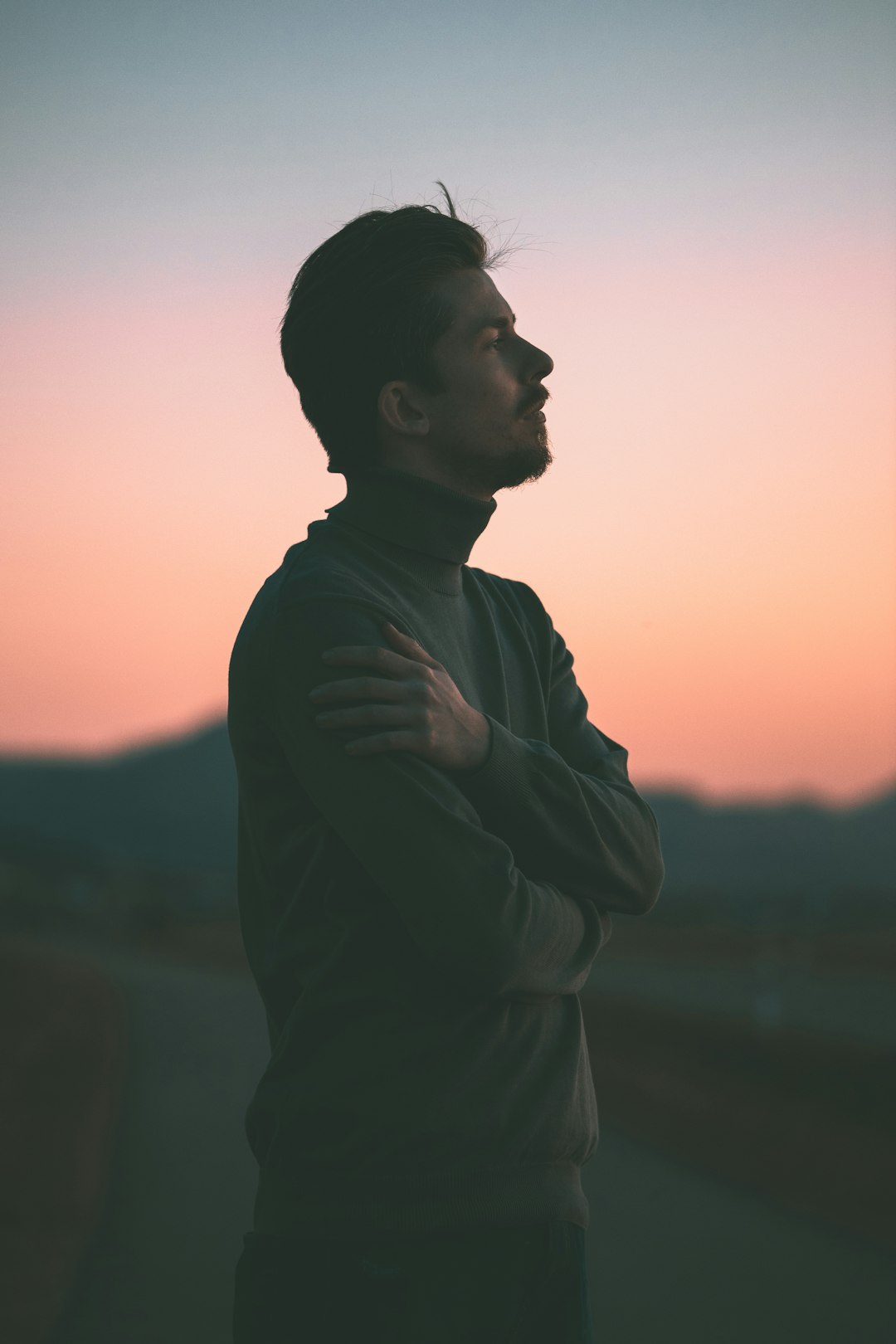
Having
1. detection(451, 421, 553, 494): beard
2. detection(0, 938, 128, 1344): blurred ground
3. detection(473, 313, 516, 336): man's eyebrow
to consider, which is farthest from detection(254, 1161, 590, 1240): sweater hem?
detection(0, 938, 128, 1344): blurred ground

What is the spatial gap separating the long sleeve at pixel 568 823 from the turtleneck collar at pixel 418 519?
376 millimetres

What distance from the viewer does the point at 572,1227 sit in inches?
81.2

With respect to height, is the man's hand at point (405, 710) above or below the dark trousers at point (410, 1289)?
above

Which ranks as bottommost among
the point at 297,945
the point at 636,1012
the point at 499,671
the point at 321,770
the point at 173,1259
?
the point at 173,1259

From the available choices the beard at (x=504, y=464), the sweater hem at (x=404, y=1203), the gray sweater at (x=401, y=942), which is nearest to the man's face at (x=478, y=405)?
the beard at (x=504, y=464)

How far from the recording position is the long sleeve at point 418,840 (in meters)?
→ 1.96

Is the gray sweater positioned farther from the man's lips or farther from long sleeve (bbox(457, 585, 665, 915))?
the man's lips

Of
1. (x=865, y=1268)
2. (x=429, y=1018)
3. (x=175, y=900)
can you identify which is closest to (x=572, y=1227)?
(x=429, y=1018)

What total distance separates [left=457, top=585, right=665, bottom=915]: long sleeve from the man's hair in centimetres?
67

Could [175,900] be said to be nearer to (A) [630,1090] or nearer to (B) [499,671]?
(A) [630,1090]

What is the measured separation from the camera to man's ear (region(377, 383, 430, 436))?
2408 millimetres

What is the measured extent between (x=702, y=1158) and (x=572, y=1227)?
8.99m

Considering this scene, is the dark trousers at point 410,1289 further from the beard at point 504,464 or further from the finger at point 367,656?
the beard at point 504,464

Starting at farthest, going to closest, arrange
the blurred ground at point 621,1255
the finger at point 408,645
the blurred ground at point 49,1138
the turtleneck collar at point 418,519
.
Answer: the blurred ground at point 49,1138, the blurred ground at point 621,1255, the turtleneck collar at point 418,519, the finger at point 408,645
